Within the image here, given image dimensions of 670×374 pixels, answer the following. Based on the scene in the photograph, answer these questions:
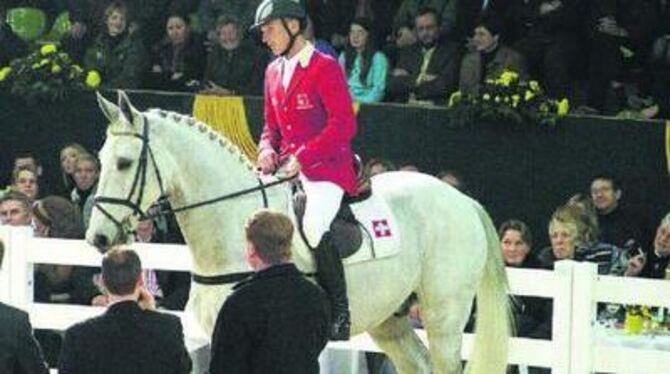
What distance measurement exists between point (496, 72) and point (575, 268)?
4.44 metres

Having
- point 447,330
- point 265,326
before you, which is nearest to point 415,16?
point 447,330

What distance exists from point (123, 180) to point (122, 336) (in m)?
2.95

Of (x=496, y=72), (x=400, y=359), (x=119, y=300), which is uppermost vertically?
(x=496, y=72)

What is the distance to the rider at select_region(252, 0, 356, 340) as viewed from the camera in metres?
11.0

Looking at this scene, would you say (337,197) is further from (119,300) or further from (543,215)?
(543,215)

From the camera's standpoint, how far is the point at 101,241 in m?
10.5

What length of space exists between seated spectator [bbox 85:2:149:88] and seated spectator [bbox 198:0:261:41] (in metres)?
0.67

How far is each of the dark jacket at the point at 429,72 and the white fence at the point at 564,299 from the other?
4.51 metres

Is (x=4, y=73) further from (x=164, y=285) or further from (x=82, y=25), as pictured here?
(x=164, y=285)

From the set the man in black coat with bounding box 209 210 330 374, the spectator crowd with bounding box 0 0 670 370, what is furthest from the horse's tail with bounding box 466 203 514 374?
the man in black coat with bounding box 209 210 330 374

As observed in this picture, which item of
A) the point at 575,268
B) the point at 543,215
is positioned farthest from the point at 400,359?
the point at 543,215

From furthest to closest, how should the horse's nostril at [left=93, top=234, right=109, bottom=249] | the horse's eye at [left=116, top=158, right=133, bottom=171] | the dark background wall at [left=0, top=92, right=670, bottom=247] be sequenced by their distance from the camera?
the dark background wall at [left=0, top=92, right=670, bottom=247], the horse's eye at [left=116, top=158, right=133, bottom=171], the horse's nostril at [left=93, top=234, right=109, bottom=249]

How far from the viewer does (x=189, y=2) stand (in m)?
19.3

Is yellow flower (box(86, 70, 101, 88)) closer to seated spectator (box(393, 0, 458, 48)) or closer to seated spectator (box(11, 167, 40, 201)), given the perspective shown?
seated spectator (box(11, 167, 40, 201))
